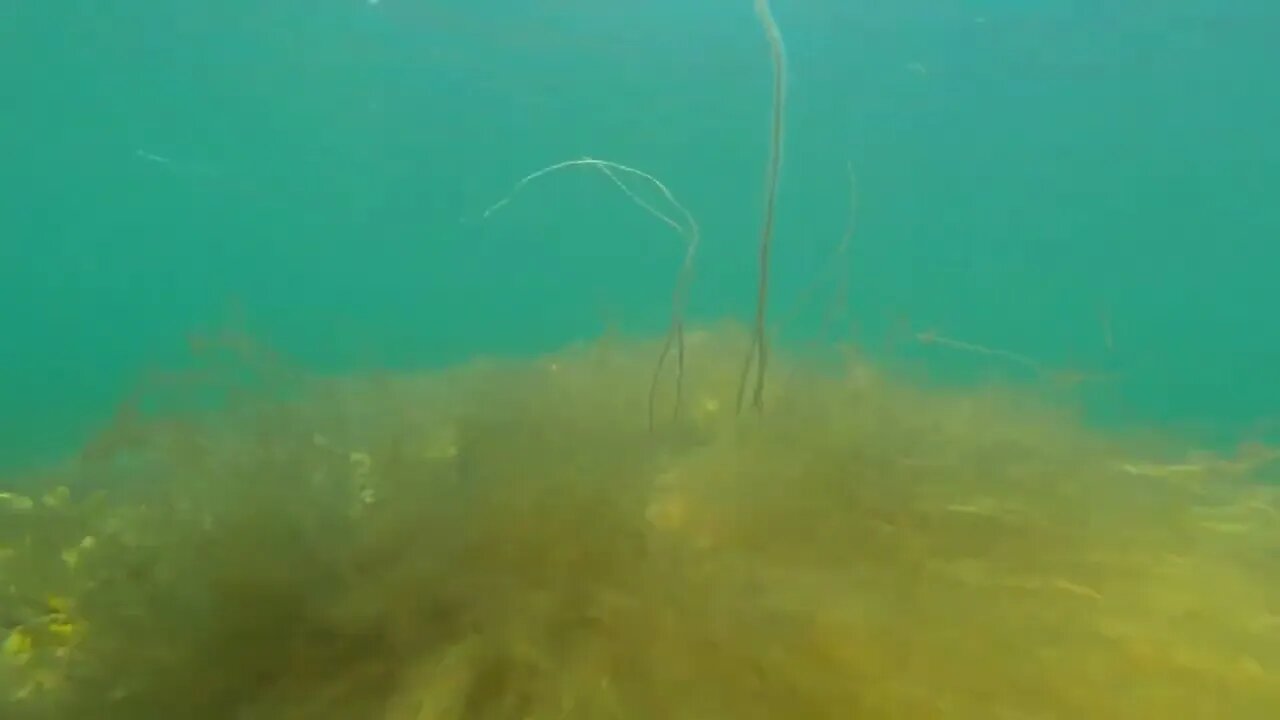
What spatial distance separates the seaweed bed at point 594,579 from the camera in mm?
1263

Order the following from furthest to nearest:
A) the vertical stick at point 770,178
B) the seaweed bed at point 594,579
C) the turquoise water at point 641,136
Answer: the turquoise water at point 641,136 < the vertical stick at point 770,178 < the seaweed bed at point 594,579

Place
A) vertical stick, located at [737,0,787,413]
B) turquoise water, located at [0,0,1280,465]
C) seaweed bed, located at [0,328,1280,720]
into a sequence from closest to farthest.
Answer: seaweed bed, located at [0,328,1280,720]
vertical stick, located at [737,0,787,413]
turquoise water, located at [0,0,1280,465]

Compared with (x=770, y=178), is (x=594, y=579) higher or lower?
lower

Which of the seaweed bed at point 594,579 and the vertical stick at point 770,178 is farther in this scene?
the vertical stick at point 770,178

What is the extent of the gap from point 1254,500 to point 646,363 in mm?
1845

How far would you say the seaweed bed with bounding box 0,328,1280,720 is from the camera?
126 cm

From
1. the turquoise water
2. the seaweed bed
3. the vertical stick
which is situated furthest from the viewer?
the turquoise water

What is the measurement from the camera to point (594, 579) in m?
1.39

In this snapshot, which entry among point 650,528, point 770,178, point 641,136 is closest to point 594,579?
point 650,528

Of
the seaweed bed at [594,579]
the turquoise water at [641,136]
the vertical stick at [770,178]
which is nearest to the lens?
the seaweed bed at [594,579]

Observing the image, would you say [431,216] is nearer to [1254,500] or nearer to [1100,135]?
[1100,135]

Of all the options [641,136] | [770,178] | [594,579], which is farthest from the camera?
[641,136]

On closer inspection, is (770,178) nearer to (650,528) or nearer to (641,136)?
(650,528)

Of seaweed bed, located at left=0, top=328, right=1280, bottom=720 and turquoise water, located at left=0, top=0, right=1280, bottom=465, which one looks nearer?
seaweed bed, located at left=0, top=328, right=1280, bottom=720
